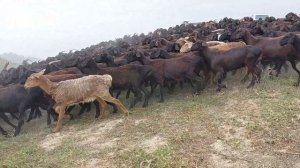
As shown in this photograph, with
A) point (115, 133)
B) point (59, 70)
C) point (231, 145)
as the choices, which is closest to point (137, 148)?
point (115, 133)

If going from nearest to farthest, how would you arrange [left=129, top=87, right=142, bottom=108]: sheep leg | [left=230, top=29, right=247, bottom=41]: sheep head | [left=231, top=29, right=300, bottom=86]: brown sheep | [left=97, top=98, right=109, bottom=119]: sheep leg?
[left=97, top=98, right=109, bottom=119]: sheep leg, [left=129, top=87, right=142, bottom=108]: sheep leg, [left=231, top=29, right=300, bottom=86]: brown sheep, [left=230, top=29, right=247, bottom=41]: sheep head

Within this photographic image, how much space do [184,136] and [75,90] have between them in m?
3.36

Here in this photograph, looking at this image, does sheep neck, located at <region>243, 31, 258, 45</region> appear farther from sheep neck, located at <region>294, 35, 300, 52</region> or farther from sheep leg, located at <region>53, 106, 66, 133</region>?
sheep leg, located at <region>53, 106, 66, 133</region>

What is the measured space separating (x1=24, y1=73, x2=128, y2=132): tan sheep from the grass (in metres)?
0.55

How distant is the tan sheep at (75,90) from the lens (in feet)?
36.8

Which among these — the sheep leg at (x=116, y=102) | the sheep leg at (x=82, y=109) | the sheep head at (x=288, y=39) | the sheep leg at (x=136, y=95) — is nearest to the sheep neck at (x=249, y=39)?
the sheep head at (x=288, y=39)

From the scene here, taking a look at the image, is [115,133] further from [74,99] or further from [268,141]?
[268,141]

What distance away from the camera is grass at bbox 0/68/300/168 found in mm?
8562

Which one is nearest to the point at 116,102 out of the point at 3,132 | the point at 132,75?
the point at 132,75

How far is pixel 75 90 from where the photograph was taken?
36.8ft

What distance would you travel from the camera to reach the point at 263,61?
1388cm

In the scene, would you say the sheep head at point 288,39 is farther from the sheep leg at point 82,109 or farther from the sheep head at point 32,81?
the sheep head at point 32,81

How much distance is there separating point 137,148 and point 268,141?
2.63 m

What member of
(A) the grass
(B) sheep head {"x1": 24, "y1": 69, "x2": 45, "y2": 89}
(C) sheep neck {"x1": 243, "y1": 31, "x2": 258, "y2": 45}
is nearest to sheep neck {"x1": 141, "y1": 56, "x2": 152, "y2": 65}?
(A) the grass
